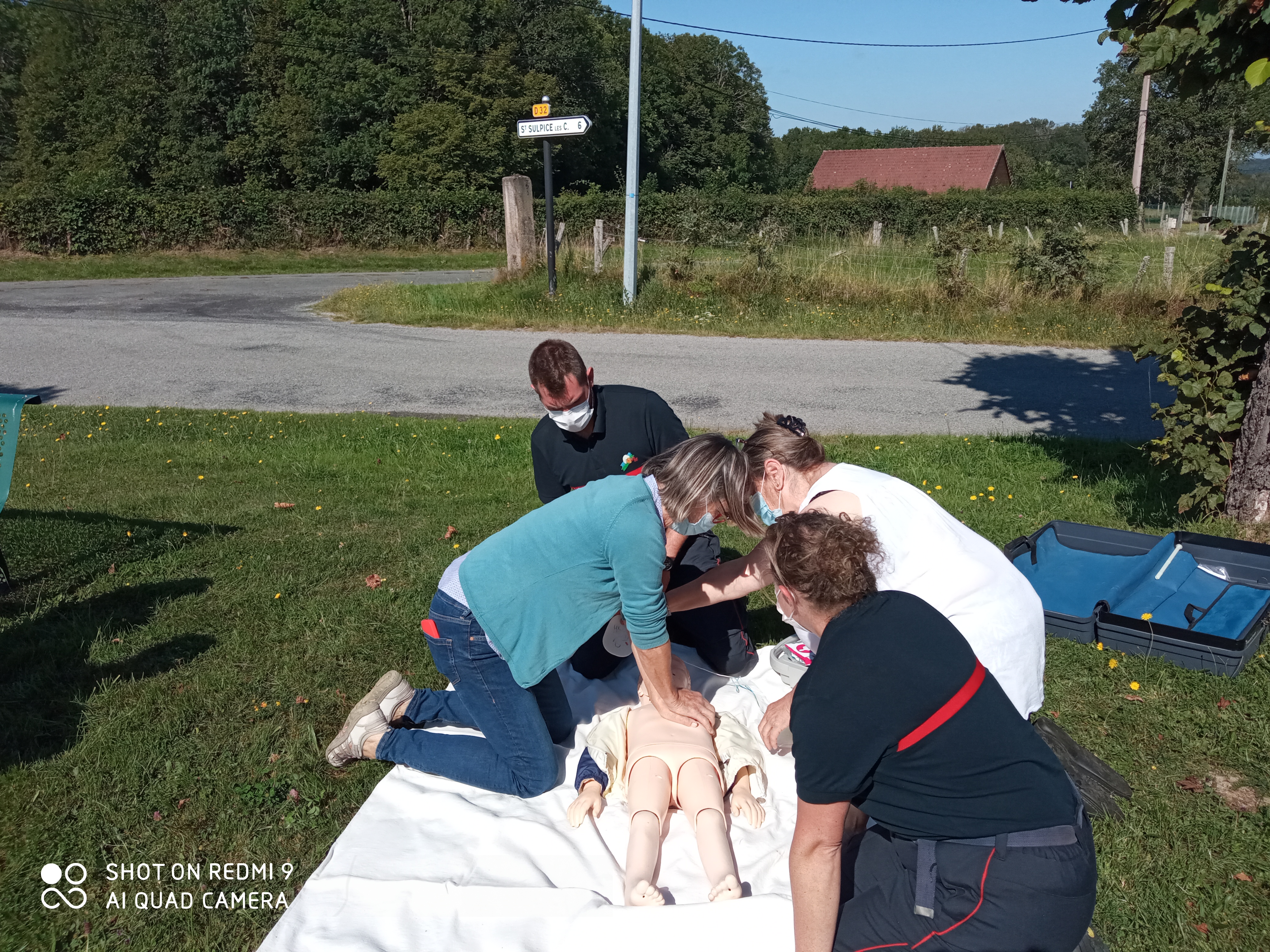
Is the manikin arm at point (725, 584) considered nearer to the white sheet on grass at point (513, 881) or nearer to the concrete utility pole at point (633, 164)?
the white sheet on grass at point (513, 881)

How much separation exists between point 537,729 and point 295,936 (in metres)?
1.09

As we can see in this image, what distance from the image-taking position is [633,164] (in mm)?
15414

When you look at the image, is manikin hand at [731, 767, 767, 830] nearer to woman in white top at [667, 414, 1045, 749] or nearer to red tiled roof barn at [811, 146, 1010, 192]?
woman in white top at [667, 414, 1045, 749]

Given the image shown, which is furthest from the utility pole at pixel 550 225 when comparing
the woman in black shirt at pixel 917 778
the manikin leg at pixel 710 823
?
the woman in black shirt at pixel 917 778

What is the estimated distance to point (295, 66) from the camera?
46.3 metres

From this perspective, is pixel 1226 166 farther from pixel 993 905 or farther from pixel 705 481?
pixel 993 905

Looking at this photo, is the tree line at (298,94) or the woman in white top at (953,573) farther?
the tree line at (298,94)

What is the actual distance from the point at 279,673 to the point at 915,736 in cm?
344

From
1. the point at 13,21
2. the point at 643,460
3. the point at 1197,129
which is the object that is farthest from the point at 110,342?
the point at 1197,129

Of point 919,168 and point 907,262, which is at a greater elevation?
point 919,168

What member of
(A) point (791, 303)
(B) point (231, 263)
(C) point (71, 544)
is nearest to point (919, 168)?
(B) point (231, 263)

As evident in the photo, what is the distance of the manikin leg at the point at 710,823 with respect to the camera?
3035mm

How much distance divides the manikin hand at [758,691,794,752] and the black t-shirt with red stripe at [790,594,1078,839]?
4.52 feet

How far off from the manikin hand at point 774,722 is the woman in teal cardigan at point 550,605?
215 millimetres
